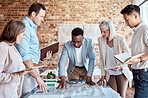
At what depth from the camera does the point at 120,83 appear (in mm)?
2213

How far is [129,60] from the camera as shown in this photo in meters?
1.65

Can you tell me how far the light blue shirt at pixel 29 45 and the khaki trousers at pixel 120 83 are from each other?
3.69 feet

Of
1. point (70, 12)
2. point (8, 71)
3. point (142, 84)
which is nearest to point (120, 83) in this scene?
point (142, 84)

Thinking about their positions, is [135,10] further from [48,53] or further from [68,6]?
[68,6]

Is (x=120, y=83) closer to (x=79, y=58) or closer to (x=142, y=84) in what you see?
(x=142, y=84)

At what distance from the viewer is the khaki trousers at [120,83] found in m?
2.20

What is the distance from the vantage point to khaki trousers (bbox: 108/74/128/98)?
220 cm

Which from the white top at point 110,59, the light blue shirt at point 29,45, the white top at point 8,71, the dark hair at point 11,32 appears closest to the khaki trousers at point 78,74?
the white top at point 110,59

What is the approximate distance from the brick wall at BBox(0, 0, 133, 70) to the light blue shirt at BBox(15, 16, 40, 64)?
3.08 metres

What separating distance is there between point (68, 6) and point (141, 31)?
3424mm

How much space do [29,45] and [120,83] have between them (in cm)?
133

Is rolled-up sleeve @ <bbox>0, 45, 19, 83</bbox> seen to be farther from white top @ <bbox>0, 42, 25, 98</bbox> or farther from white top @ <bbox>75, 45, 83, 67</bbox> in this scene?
white top @ <bbox>75, 45, 83, 67</bbox>

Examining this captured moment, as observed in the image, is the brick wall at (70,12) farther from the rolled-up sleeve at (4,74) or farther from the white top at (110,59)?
the rolled-up sleeve at (4,74)

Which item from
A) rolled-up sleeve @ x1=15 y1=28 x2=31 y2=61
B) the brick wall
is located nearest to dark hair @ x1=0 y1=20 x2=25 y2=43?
rolled-up sleeve @ x1=15 y1=28 x2=31 y2=61
